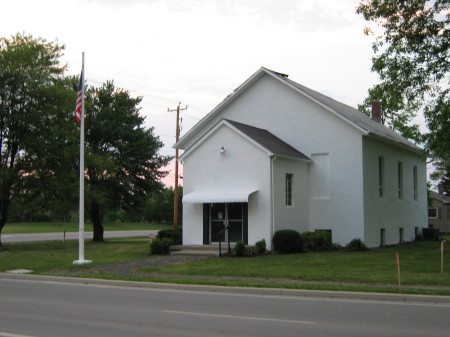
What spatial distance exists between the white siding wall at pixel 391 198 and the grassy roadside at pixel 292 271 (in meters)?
4.49

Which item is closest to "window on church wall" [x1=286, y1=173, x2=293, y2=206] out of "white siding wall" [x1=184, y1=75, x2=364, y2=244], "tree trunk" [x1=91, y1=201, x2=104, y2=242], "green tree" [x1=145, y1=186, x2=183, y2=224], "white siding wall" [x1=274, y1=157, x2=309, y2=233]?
"white siding wall" [x1=274, y1=157, x2=309, y2=233]

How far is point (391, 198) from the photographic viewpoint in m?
29.1

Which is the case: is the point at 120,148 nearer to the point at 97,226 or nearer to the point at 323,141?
the point at 97,226

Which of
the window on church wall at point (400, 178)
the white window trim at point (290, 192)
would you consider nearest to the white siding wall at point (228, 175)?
the white window trim at point (290, 192)

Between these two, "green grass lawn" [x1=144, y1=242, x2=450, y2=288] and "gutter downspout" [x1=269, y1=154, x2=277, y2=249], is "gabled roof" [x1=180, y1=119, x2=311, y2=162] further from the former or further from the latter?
"green grass lawn" [x1=144, y1=242, x2=450, y2=288]

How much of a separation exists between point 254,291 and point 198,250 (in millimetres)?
9734

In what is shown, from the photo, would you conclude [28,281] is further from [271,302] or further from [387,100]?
[387,100]

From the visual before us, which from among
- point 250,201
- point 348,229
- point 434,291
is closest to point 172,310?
point 434,291

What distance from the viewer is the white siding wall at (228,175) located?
23000mm

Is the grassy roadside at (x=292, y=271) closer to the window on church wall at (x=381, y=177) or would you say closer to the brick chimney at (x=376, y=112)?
the window on church wall at (x=381, y=177)

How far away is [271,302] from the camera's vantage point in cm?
1159

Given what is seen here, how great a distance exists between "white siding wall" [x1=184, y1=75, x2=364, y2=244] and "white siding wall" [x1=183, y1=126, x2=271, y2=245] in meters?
0.91

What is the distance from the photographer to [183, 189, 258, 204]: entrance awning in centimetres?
2270

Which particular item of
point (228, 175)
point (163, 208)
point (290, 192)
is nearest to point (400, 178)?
point (290, 192)
